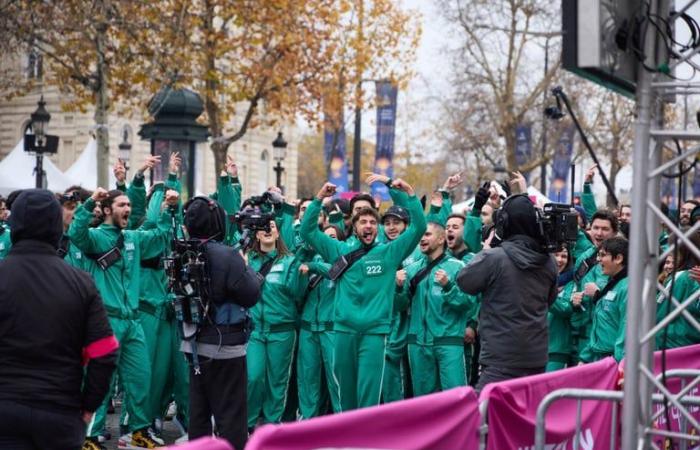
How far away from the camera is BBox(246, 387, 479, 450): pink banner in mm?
4703

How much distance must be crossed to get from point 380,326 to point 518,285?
103 inches

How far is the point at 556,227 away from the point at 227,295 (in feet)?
7.58

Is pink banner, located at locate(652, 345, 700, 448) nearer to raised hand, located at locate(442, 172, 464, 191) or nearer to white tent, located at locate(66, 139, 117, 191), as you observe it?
raised hand, located at locate(442, 172, 464, 191)

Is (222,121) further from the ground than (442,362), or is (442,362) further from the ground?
(222,121)

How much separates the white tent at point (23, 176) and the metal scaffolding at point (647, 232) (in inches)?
876

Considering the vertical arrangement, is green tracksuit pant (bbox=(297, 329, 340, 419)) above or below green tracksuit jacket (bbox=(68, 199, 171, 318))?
below

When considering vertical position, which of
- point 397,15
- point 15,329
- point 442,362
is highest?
point 397,15

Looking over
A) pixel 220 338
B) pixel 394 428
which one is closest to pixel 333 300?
pixel 220 338

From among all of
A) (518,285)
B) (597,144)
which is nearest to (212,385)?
(518,285)

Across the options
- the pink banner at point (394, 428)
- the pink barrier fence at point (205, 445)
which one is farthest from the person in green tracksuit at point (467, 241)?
the pink barrier fence at point (205, 445)

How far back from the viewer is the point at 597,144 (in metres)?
52.1

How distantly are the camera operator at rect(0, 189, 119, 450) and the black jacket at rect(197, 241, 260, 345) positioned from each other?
2359mm

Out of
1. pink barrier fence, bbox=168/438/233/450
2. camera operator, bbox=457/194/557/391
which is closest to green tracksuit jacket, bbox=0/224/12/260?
camera operator, bbox=457/194/557/391

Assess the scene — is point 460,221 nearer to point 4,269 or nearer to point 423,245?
point 423,245
